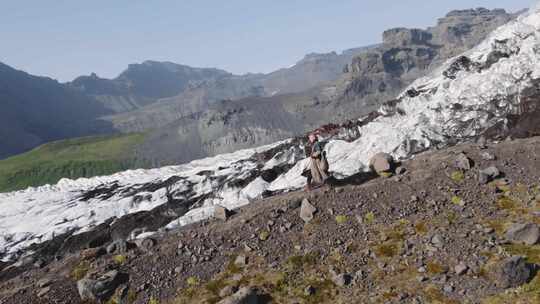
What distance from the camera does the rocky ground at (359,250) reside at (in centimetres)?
1827

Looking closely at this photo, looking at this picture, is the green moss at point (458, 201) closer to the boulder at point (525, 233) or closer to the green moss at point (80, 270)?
the boulder at point (525, 233)

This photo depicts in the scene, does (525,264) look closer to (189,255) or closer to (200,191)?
(189,255)

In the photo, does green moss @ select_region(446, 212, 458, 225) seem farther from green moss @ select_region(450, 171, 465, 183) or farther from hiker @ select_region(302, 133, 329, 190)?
hiker @ select_region(302, 133, 329, 190)

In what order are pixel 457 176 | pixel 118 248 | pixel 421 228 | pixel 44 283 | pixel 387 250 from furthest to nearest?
1. pixel 118 248
2. pixel 457 176
3. pixel 44 283
4. pixel 421 228
5. pixel 387 250

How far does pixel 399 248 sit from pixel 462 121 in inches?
1535

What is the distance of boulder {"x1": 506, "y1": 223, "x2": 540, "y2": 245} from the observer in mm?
18970

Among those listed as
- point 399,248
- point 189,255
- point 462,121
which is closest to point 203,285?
point 189,255

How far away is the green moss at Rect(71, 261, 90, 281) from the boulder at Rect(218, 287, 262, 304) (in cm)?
931

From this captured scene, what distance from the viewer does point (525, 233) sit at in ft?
63.4

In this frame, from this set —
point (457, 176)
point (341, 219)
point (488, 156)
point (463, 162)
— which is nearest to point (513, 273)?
point (341, 219)

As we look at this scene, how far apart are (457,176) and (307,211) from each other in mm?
8490

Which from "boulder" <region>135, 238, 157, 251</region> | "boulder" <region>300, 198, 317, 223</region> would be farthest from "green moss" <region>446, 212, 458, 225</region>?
"boulder" <region>135, 238, 157, 251</region>

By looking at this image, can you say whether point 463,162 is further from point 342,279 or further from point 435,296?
point 342,279

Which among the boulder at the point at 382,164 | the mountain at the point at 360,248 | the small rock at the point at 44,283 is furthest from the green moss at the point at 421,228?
the small rock at the point at 44,283
